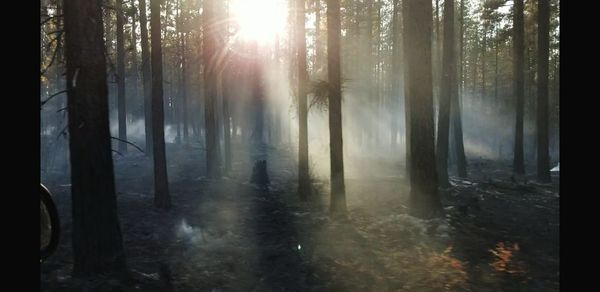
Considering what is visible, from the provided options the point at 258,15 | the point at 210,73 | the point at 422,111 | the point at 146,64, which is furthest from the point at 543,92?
the point at 146,64

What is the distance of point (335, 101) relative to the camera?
505 inches

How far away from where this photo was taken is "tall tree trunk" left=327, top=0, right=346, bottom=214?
12633 mm

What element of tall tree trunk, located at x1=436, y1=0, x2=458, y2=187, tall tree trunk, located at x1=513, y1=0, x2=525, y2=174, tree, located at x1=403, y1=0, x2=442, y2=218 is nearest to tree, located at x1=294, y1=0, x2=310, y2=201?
tree, located at x1=403, y1=0, x2=442, y2=218

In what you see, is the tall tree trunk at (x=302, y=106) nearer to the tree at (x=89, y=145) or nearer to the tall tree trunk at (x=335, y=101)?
the tall tree trunk at (x=335, y=101)

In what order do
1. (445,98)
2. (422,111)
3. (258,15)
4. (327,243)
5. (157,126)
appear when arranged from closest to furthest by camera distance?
(327,243) < (422,111) < (157,126) < (445,98) < (258,15)

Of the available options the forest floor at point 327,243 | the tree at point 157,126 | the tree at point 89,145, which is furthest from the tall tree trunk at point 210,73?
the tree at point 89,145

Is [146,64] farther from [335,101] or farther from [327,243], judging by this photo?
[327,243]

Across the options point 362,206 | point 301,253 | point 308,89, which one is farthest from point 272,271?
point 308,89

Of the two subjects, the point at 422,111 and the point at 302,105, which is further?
the point at 302,105

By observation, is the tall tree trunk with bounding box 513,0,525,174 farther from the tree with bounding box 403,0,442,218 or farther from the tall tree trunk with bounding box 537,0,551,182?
the tree with bounding box 403,0,442,218

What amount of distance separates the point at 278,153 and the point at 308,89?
18.4 meters

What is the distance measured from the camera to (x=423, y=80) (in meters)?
12.0

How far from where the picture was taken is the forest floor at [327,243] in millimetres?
7898

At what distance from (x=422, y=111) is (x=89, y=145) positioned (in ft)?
27.1
